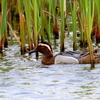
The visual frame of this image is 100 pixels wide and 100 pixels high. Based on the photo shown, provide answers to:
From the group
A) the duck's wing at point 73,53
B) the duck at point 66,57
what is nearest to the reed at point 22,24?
the duck at point 66,57

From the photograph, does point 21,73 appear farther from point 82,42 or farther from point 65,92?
point 82,42

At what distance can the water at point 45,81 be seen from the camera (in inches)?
290

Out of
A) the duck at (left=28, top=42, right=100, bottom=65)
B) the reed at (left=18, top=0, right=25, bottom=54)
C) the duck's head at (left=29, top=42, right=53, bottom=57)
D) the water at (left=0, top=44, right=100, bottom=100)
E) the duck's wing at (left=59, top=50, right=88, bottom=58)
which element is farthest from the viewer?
the duck's head at (left=29, top=42, right=53, bottom=57)

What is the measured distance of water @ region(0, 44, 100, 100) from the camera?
736 centimetres

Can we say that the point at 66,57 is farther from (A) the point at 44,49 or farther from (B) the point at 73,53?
(A) the point at 44,49

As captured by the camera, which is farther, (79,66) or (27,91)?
(79,66)

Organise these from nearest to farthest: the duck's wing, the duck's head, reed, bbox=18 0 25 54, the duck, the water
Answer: the water → reed, bbox=18 0 25 54 → the duck → the duck's wing → the duck's head

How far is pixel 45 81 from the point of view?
8352 mm

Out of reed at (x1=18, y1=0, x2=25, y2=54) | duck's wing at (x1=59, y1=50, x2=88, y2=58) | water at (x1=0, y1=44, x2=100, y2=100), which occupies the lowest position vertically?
water at (x1=0, y1=44, x2=100, y2=100)

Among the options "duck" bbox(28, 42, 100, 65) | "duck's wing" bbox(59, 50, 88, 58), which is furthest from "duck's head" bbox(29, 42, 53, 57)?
"duck's wing" bbox(59, 50, 88, 58)

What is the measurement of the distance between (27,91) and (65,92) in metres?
0.62

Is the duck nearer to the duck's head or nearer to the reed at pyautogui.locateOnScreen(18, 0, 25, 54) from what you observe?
the duck's head

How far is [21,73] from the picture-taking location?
9.11 m

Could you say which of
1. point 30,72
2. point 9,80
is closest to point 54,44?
point 30,72
